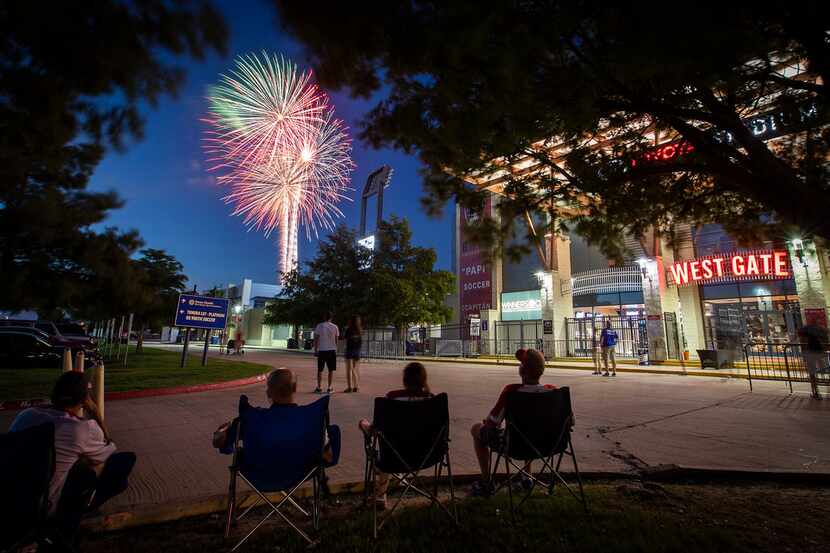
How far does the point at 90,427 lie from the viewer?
2.63 m

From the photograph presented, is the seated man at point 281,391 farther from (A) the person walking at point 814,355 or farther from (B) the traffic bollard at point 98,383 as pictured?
(A) the person walking at point 814,355

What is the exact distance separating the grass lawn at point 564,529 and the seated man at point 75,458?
18.2 inches

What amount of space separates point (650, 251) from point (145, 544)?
2339cm

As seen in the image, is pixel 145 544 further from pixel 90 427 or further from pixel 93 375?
pixel 93 375

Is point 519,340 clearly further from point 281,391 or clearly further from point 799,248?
point 281,391

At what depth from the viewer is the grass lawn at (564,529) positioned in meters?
2.60

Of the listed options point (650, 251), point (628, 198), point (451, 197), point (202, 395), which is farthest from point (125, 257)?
point (650, 251)

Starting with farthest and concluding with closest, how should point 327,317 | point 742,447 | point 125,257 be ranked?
1. point 125,257
2. point 327,317
3. point 742,447

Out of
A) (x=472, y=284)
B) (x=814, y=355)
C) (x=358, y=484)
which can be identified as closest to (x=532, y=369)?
(x=358, y=484)

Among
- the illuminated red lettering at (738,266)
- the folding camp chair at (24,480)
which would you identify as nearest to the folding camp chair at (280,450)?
the folding camp chair at (24,480)

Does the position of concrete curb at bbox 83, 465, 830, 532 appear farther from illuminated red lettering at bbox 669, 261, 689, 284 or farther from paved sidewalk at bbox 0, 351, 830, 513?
illuminated red lettering at bbox 669, 261, 689, 284

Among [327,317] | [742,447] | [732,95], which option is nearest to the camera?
[732,95]

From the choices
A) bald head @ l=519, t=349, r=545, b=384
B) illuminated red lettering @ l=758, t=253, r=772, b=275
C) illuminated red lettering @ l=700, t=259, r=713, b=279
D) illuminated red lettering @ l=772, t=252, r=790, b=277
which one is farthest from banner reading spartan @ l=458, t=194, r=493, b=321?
bald head @ l=519, t=349, r=545, b=384

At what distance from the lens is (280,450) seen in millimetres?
2879
